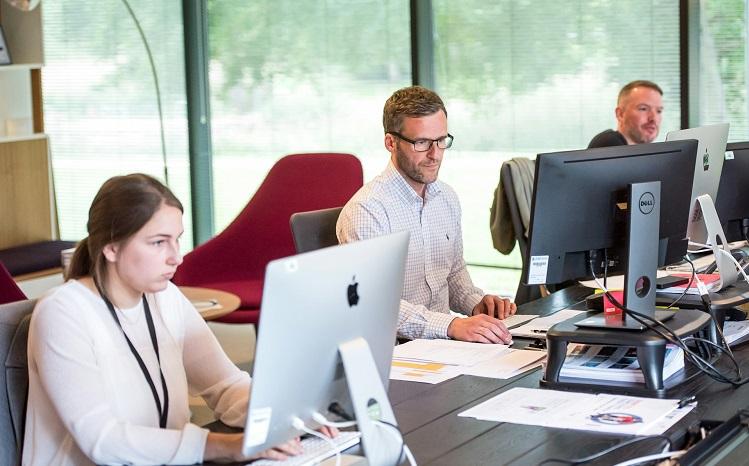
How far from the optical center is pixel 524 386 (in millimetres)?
2566

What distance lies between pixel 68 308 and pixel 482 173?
177 inches

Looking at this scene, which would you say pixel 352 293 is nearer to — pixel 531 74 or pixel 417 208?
pixel 417 208

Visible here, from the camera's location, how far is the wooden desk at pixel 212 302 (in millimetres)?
4555

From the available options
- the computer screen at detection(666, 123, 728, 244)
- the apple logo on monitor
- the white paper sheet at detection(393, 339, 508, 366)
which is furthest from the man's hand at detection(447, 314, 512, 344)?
the apple logo on monitor

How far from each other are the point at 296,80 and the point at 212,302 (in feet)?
8.70

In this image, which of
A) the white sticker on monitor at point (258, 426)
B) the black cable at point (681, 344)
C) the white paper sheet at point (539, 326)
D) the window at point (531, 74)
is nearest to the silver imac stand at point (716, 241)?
the white paper sheet at point (539, 326)

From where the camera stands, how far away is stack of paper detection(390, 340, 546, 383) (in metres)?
2.68

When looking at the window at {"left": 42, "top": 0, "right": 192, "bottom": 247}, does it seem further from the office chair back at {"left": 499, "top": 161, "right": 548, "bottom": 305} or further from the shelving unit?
the office chair back at {"left": 499, "top": 161, "right": 548, "bottom": 305}

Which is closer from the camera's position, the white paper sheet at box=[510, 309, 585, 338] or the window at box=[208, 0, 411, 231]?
the white paper sheet at box=[510, 309, 585, 338]

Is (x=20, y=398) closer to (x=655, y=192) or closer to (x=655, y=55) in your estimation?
(x=655, y=192)

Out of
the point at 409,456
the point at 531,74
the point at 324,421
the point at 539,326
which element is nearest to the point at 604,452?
the point at 409,456

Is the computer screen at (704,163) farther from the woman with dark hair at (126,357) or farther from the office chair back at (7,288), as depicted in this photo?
the office chair back at (7,288)

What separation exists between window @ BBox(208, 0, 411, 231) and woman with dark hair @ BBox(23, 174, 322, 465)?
175 inches

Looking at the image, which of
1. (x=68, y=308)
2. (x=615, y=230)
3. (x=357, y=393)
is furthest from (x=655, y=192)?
(x=68, y=308)
